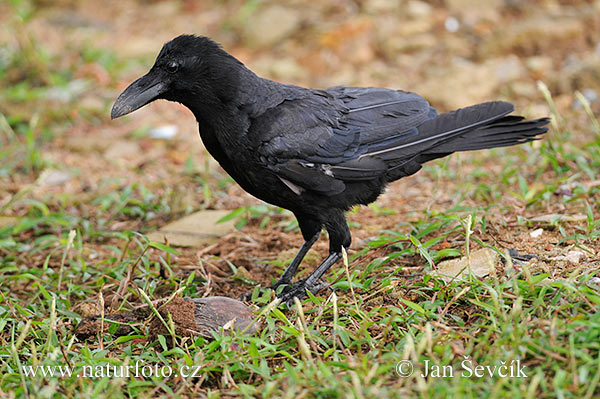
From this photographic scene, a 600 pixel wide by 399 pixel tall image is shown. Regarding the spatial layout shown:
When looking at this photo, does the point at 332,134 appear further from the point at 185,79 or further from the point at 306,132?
the point at 185,79

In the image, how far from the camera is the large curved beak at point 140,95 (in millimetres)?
3424

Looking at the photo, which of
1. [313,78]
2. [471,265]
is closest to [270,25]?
[313,78]

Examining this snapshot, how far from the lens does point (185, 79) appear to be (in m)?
3.45

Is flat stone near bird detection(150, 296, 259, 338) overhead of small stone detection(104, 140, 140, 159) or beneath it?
beneath

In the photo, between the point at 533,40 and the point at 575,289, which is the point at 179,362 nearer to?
the point at 575,289

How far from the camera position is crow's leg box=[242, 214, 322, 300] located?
3670 millimetres

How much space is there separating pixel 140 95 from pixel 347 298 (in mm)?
1568

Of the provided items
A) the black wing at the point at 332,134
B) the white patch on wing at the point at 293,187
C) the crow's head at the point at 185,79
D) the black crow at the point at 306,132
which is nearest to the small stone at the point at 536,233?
the black crow at the point at 306,132

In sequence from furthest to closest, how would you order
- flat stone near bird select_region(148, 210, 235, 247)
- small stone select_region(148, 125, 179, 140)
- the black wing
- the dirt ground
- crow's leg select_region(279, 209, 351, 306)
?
1. small stone select_region(148, 125, 179, 140)
2. flat stone near bird select_region(148, 210, 235, 247)
3. the dirt ground
4. crow's leg select_region(279, 209, 351, 306)
5. the black wing

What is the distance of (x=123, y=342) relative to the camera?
304 cm

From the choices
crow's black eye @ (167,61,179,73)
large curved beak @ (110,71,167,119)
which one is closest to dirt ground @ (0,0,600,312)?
large curved beak @ (110,71,167,119)

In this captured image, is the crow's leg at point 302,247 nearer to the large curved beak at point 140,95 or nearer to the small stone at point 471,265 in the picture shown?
the small stone at point 471,265

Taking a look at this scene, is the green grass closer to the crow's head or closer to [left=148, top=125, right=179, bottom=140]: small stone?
the crow's head

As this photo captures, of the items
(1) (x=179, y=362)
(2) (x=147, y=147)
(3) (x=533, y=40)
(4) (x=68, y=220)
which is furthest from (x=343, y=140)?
(3) (x=533, y=40)
